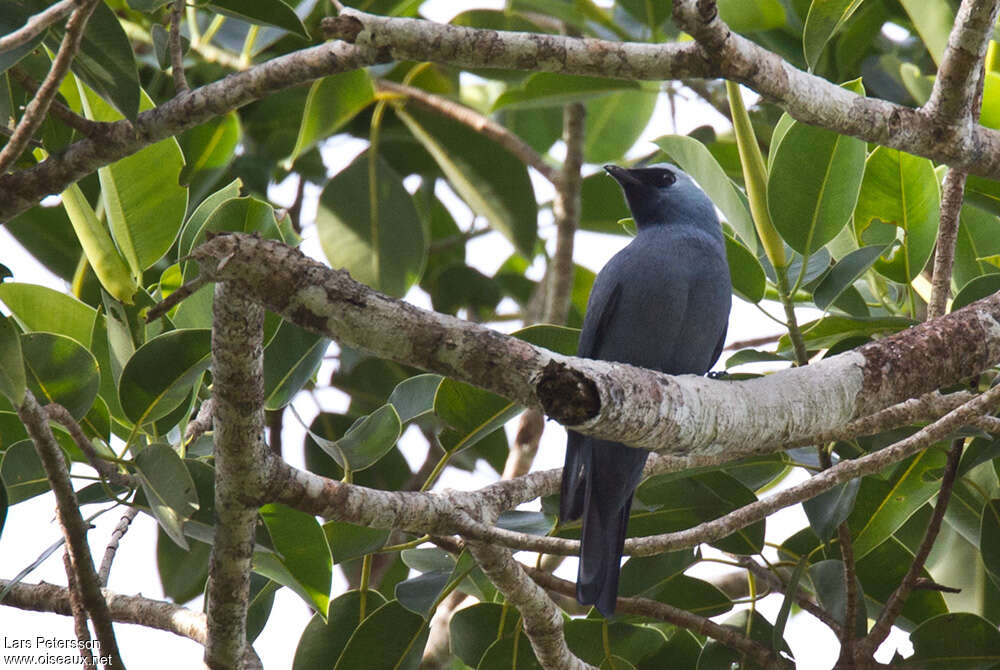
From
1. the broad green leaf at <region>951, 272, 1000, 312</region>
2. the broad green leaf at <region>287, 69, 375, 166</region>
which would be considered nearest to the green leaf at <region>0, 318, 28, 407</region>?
the broad green leaf at <region>287, 69, 375, 166</region>

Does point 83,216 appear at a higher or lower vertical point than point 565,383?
higher

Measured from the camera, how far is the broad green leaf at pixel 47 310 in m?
2.86

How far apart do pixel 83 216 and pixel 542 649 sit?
→ 1.68 m

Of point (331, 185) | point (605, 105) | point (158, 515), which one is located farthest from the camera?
point (605, 105)

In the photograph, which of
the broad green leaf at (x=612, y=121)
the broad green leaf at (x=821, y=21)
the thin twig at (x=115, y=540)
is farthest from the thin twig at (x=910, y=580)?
the broad green leaf at (x=612, y=121)

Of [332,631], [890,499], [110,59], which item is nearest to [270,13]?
[110,59]

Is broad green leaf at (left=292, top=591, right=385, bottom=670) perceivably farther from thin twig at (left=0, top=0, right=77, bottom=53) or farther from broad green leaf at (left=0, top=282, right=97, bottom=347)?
thin twig at (left=0, top=0, right=77, bottom=53)

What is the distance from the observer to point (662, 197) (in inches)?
166

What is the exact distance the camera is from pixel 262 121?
478 centimetres

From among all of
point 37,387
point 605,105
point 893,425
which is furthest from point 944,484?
point 605,105

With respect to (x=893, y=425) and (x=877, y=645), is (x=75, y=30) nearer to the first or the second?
(x=893, y=425)

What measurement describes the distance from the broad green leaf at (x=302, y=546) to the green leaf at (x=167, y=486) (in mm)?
361

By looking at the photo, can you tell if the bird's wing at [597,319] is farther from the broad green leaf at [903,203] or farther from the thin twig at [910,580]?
the thin twig at [910,580]

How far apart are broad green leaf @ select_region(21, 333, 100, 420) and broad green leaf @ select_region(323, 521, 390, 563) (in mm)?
725
